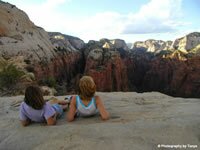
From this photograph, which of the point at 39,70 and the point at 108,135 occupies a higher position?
the point at 108,135

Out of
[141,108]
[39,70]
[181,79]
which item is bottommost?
[181,79]

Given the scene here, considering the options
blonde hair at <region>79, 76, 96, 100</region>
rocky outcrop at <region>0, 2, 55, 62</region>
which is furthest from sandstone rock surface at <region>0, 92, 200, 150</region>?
rocky outcrop at <region>0, 2, 55, 62</region>

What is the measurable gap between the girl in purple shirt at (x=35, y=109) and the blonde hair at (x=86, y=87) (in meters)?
0.54

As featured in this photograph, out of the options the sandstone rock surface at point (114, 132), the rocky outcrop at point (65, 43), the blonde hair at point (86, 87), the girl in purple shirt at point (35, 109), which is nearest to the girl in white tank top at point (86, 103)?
the blonde hair at point (86, 87)

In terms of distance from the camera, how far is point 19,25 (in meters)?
30.0

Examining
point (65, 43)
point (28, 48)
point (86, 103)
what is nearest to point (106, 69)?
point (65, 43)

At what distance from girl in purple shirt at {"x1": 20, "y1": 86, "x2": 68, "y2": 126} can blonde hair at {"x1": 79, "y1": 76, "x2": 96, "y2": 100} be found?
544mm

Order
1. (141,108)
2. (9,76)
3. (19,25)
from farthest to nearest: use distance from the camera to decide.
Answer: (19,25) → (9,76) → (141,108)

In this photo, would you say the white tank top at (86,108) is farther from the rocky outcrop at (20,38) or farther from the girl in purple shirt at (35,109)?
the rocky outcrop at (20,38)

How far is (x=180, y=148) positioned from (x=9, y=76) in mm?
12257

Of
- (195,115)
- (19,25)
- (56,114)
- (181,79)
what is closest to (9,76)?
(56,114)

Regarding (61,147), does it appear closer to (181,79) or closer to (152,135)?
(152,135)

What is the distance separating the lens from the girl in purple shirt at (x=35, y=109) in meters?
4.17

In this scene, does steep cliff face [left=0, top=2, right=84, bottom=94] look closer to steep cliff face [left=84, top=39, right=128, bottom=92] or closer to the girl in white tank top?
steep cliff face [left=84, top=39, right=128, bottom=92]
